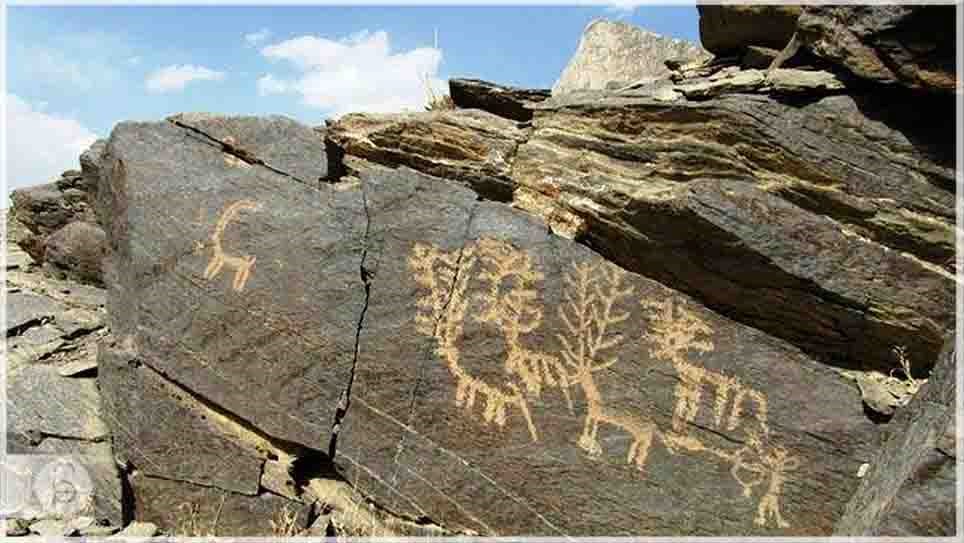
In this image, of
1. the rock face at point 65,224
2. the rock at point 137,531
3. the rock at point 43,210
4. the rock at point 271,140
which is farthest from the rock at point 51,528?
the rock at point 43,210

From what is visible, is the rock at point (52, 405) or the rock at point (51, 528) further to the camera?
the rock at point (52, 405)

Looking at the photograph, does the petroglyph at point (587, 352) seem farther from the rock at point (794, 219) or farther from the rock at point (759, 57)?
the rock at point (759, 57)

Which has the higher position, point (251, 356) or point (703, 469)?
point (251, 356)

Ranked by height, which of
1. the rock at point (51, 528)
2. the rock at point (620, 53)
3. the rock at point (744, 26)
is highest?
the rock at point (620, 53)

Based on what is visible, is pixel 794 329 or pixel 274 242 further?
pixel 274 242

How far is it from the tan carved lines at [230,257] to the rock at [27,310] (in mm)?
3661

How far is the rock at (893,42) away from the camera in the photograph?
5566 mm

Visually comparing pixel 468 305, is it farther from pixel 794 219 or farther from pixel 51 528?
pixel 51 528

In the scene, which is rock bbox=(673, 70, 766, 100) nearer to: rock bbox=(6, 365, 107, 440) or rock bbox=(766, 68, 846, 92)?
rock bbox=(766, 68, 846, 92)

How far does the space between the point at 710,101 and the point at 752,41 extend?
1.66 metres

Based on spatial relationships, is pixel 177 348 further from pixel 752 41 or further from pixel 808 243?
pixel 752 41

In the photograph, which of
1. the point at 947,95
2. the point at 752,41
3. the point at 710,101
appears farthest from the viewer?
the point at 752,41

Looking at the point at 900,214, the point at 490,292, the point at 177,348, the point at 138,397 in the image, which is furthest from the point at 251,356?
the point at 900,214

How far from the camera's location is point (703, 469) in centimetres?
612
